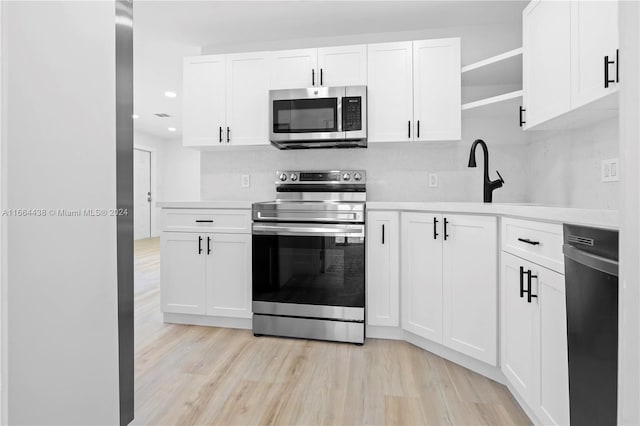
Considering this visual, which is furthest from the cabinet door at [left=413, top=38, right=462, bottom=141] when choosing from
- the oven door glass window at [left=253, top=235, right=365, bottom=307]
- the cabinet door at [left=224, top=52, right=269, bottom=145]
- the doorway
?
the doorway

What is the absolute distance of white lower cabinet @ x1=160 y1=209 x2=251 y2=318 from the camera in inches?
101

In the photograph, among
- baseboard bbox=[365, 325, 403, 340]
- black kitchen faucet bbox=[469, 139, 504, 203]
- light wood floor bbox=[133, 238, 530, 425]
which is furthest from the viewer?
baseboard bbox=[365, 325, 403, 340]

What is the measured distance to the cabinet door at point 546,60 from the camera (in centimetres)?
167

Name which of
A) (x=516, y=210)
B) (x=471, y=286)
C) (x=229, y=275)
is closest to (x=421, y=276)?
(x=471, y=286)

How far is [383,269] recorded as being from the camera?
239 cm

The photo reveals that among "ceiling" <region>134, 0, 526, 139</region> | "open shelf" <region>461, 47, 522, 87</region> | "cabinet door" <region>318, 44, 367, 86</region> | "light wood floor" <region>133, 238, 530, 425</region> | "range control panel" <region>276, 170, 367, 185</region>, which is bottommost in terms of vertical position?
"light wood floor" <region>133, 238, 530, 425</region>

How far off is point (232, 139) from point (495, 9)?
7.49ft

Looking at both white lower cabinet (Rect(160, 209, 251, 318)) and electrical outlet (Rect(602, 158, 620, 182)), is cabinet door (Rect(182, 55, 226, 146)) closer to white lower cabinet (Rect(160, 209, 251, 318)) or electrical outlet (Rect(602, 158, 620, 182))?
white lower cabinet (Rect(160, 209, 251, 318))

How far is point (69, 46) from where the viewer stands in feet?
1.93

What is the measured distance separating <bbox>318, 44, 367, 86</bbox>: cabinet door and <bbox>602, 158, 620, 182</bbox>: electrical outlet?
64.3 inches

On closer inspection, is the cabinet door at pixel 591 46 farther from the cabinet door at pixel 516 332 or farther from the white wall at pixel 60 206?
the white wall at pixel 60 206

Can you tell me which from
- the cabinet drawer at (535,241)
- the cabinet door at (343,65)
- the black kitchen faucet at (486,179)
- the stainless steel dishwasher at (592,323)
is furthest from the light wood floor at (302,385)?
the cabinet door at (343,65)

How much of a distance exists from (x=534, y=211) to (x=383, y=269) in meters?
1.14

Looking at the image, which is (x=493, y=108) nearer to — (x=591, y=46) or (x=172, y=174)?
(x=591, y=46)
